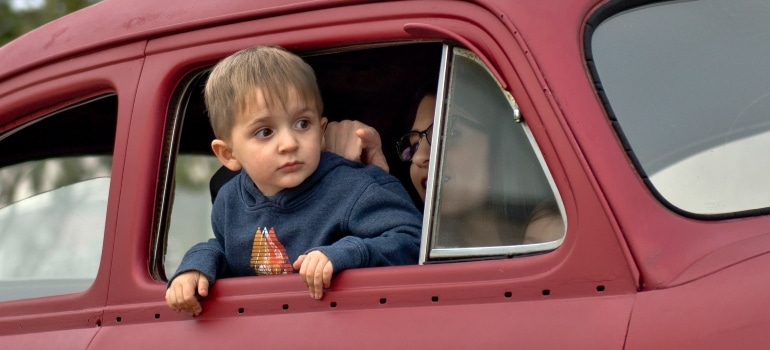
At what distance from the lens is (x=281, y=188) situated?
9.95 ft

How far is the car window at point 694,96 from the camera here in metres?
2.41

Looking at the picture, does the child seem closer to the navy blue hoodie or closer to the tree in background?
the navy blue hoodie

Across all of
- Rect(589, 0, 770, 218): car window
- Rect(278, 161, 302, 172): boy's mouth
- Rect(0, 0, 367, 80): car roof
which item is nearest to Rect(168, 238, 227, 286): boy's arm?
Rect(278, 161, 302, 172): boy's mouth

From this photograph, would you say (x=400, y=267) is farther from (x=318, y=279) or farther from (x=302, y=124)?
(x=302, y=124)

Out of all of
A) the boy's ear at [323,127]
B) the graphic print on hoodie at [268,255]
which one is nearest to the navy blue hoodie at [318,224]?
the graphic print on hoodie at [268,255]

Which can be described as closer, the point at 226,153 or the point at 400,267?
the point at 400,267

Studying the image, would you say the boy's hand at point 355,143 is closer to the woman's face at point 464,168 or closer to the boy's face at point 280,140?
the boy's face at point 280,140

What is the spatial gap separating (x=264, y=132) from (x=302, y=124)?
0.31ft

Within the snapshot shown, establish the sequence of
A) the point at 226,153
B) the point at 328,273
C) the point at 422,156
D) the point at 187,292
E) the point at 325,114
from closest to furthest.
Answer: the point at 328,273 → the point at 187,292 → the point at 226,153 → the point at 422,156 → the point at 325,114

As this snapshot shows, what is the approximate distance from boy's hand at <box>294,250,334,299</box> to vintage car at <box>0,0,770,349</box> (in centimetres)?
3

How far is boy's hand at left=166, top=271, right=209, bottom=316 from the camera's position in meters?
2.82

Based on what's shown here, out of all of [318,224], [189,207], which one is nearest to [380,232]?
[318,224]

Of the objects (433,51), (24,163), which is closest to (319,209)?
(433,51)

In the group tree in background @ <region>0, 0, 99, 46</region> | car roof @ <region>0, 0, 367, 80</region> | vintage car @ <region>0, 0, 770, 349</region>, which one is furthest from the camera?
tree in background @ <region>0, 0, 99, 46</region>
